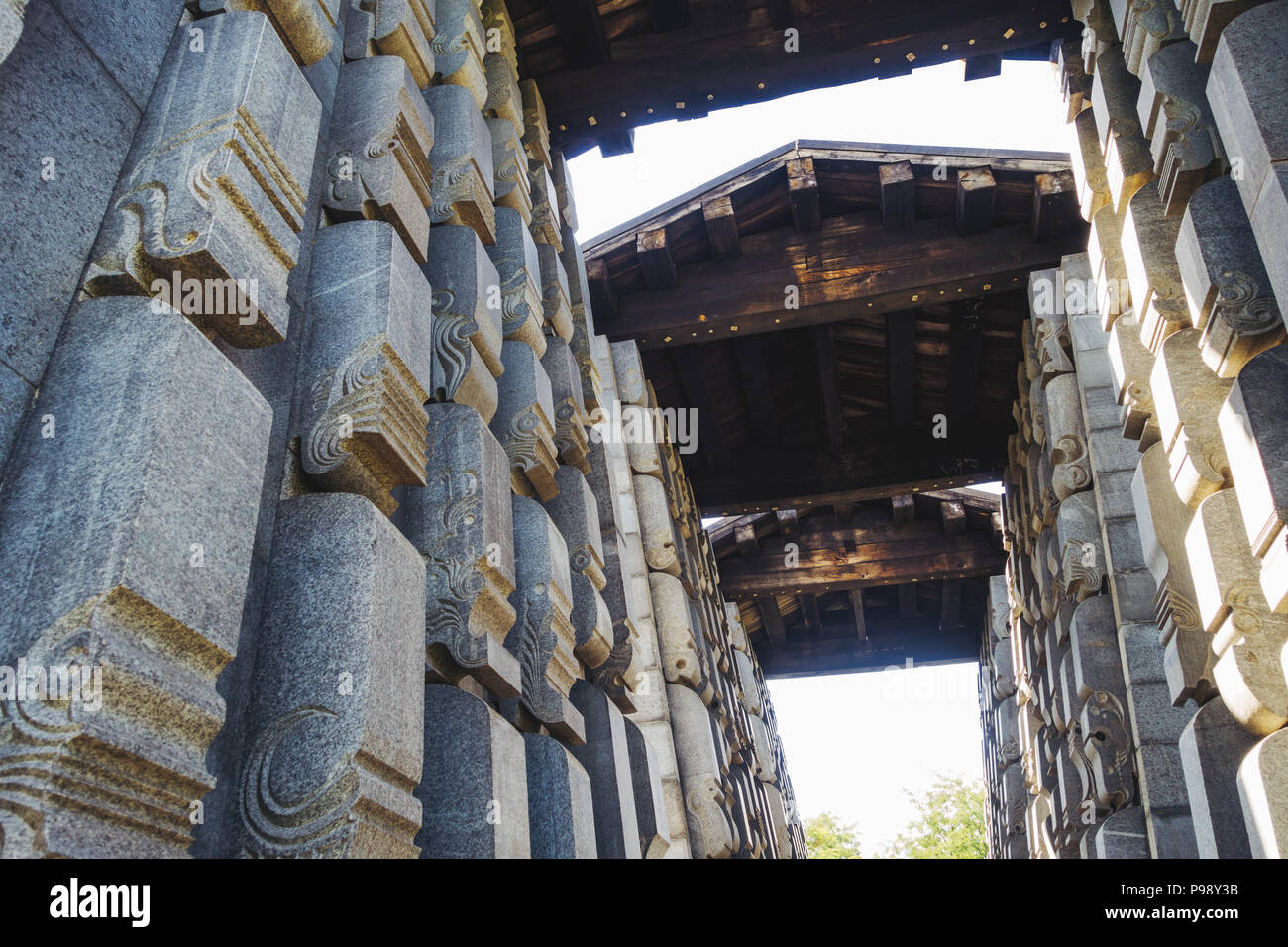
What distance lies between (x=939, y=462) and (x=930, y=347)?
1.14m

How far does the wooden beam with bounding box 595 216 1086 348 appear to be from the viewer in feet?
23.1

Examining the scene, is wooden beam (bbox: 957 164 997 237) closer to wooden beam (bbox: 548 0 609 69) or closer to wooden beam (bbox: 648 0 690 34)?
wooden beam (bbox: 648 0 690 34)

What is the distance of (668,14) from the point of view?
562 centimetres

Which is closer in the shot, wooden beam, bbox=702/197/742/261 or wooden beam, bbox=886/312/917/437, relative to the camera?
wooden beam, bbox=702/197/742/261

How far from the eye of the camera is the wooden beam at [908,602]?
42.0ft

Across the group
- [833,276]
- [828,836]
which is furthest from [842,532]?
[828,836]

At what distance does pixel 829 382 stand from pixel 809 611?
533 centimetres

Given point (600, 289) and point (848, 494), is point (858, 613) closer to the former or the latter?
point (848, 494)

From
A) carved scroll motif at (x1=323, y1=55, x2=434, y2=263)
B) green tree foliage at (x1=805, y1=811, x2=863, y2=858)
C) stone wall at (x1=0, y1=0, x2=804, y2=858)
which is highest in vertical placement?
green tree foliage at (x1=805, y1=811, x2=863, y2=858)

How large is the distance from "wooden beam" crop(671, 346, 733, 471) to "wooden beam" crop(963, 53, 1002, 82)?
10.7ft

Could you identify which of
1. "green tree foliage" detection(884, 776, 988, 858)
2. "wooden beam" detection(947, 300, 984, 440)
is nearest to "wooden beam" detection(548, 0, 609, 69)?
"wooden beam" detection(947, 300, 984, 440)

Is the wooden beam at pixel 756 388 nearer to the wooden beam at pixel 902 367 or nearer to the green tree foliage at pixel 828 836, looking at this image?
the wooden beam at pixel 902 367

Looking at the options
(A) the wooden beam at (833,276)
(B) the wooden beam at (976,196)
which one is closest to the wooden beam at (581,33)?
(A) the wooden beam at (833,276)

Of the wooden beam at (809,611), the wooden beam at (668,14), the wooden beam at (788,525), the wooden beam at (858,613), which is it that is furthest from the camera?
the wooden beam at (809,611)
